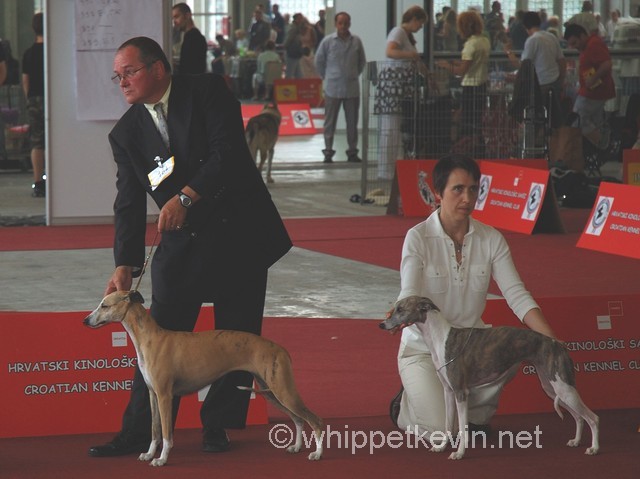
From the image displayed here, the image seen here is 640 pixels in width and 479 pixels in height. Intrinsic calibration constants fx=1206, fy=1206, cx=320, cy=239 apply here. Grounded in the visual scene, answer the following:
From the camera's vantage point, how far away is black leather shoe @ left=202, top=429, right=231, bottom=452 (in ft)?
15.3

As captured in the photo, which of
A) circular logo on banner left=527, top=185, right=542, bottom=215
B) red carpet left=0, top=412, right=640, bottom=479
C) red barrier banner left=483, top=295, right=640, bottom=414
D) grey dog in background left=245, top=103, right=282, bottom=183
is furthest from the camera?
grey dog in background left=245, top=103, right=282, bottom=183

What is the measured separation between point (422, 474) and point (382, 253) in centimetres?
559

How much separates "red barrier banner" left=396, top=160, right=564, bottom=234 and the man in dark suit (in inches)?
252

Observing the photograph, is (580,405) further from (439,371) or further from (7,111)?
(7,111)

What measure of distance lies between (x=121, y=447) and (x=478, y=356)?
4.60 feet

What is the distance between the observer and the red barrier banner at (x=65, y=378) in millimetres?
5000

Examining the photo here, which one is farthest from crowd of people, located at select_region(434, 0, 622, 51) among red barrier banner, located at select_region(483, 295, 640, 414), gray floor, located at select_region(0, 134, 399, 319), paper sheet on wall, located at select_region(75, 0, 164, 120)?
red barrier banner, located at select_region(483, 295, 640, 414)

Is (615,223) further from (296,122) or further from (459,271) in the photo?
(296,122)

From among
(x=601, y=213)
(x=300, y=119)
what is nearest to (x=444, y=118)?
(x=601, y=213)

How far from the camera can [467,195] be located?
15.7ft

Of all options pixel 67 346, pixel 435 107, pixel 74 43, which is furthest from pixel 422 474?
pixel 435 107

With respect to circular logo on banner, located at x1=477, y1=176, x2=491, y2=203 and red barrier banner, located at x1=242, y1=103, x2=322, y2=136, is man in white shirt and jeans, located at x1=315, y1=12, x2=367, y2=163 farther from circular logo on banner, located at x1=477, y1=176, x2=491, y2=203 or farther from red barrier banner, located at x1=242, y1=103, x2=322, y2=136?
red barrier banner, located at x1=242, y1=103, x2=322, y2=136

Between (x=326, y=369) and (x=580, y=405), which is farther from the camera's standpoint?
(x=326, y=369)

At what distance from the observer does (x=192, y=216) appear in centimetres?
450
